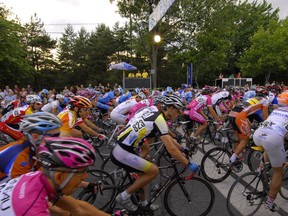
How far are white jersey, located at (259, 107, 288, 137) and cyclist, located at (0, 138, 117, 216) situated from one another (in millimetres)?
3048

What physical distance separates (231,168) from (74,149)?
4542mm

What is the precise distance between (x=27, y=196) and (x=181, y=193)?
287 cm

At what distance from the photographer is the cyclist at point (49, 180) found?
1636mm

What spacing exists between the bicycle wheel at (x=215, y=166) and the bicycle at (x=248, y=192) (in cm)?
142

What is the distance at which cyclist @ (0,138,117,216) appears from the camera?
1636 millimetres

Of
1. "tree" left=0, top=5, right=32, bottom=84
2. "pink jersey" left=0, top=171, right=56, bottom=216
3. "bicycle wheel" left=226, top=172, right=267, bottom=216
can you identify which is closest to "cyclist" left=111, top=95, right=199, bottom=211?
"bicycle wheel" left=226, top=172, right=267, bottom=216

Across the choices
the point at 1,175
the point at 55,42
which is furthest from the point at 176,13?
the point at 55,42

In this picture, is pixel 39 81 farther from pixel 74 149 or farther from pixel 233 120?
pixel 74 149

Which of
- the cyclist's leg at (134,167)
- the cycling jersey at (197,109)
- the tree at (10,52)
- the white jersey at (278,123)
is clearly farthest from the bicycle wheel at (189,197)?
the tree at (10,52)

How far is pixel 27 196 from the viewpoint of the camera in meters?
1.65

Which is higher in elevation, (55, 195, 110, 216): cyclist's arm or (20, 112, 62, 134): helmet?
(20, 112, 62, 134): helmet

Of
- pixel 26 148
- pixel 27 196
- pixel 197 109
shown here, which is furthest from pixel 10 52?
pixel 27 196

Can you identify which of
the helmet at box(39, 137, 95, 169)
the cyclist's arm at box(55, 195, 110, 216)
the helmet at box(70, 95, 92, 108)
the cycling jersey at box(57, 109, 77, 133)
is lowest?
the cyclist's arm at box(55, 195, 110, 216)

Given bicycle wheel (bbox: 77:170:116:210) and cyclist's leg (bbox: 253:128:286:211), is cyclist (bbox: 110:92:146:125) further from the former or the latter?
cyclist's leg (bbox: 253:128:286:211)
